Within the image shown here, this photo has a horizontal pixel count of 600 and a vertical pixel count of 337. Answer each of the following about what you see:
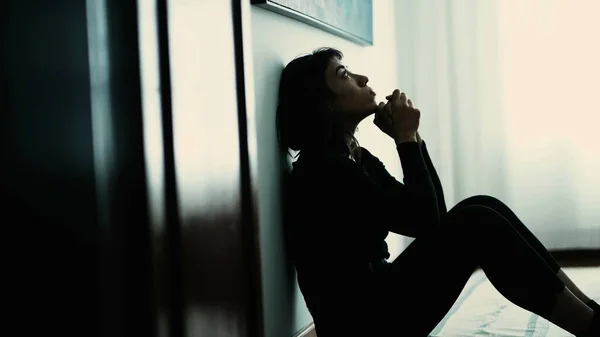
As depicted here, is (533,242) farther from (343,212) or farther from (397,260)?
(343,212)

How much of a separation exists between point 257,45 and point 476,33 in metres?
1.86

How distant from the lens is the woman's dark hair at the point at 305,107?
5.20 ft

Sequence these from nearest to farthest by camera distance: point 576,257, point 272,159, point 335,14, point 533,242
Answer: point 272,159
point 533,242
point 335,14
point 576,257

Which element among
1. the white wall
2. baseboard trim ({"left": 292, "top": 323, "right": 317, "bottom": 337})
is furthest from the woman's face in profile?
baseboard trim ({"left": 292, "top": 323, "right": 317, "bottom": 337})

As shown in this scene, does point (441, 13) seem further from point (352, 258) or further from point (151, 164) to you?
point (151, 164)

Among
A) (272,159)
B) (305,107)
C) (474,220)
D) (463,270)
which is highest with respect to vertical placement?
(305,107)

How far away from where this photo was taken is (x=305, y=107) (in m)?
1.59

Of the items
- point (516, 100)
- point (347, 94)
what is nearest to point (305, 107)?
point (347, 94)

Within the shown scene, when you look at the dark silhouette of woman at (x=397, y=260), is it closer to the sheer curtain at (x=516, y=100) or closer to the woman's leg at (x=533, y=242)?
the woman's leg at (x=533, y=242)

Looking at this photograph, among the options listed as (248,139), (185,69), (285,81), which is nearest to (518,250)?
(285,81)

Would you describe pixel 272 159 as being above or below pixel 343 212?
above

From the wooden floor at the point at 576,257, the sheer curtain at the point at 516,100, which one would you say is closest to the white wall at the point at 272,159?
the sheer curtain at the point at 516,100

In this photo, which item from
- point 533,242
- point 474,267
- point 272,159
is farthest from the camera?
point 533,242

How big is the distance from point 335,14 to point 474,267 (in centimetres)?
91
